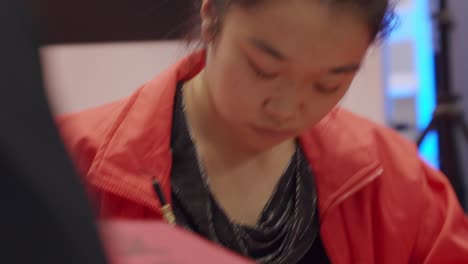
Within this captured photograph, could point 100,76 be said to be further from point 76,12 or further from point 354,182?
point 354,182

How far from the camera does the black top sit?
651 mm

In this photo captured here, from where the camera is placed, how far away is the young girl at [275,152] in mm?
586

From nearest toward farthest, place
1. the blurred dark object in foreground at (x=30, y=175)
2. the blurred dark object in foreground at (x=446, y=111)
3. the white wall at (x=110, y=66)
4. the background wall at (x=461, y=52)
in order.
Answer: the blurred dark object in foreground at (x=30, y=175) < the white wall at (x=110, y=66) < the blurred dark object in foreground at (x=446, y=111) < the background wall at (x=461, y=52)

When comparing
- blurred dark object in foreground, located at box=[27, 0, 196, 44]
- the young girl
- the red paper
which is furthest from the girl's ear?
the red paper

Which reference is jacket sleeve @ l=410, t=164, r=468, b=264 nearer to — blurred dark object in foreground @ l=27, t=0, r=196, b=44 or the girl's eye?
the girl's eye

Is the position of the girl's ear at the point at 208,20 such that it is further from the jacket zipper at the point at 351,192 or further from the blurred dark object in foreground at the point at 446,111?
the blurred dark object in foreground at the point at 446,111

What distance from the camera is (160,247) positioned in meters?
0.21

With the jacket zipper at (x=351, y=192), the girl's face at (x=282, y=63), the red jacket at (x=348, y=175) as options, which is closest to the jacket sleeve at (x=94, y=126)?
the red jacket at (x=348, y=175)

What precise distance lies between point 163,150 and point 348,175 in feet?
0.65

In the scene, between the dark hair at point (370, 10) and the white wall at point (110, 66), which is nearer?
the dark hair at point (370, 10)

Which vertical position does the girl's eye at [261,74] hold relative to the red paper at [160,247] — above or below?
below

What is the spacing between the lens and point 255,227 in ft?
2.22

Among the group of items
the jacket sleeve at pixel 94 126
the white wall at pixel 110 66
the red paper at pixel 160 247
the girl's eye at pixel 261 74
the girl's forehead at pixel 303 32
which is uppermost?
the red paper at pixel 160 247

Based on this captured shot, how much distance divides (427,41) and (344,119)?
101cm
